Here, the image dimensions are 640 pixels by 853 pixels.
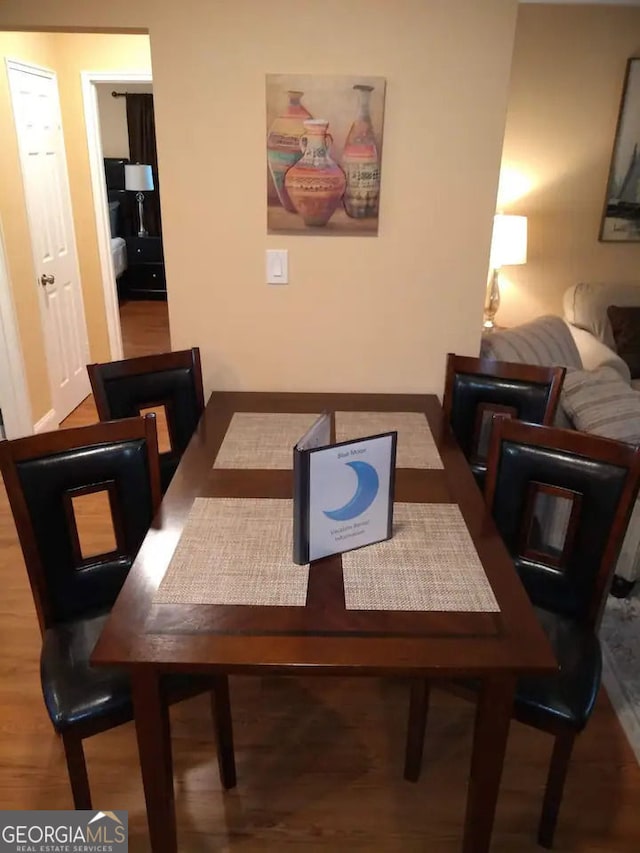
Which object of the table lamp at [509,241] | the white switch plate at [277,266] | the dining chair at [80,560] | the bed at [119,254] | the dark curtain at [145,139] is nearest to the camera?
the dining chair at [80,560]

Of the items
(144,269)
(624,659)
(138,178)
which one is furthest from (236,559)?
(138,178)

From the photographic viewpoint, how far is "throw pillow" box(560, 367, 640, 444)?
2.21 metres

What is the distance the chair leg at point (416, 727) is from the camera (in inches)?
65.5

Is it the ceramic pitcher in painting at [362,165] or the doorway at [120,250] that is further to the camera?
the doorway at [120,250]

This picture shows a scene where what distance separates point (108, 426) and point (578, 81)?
3.61m

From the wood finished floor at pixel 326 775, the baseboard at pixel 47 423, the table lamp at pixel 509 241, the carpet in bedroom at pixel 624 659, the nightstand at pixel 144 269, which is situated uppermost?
the table lamp at pixel 509 241

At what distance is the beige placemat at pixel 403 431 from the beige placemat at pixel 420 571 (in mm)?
305

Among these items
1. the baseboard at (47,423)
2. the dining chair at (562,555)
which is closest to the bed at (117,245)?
the baseboard at (47,423)

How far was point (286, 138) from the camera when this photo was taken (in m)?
2.01

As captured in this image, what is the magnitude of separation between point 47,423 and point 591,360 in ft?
10.1

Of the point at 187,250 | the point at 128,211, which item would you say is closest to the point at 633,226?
the point at 187,250

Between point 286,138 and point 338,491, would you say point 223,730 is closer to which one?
point 338,491

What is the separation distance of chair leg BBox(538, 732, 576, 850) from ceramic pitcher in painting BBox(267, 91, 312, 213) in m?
1.73

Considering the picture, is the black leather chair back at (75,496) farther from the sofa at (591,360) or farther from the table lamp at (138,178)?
the table lamp at (138,178)
